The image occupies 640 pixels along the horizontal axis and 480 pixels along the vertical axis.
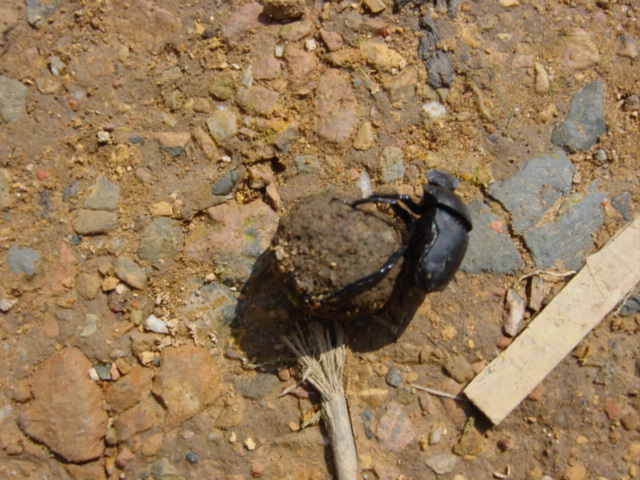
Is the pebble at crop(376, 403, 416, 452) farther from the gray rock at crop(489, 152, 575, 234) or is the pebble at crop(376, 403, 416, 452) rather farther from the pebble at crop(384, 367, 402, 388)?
the gray rock at crop(489, 152, 575, 234)

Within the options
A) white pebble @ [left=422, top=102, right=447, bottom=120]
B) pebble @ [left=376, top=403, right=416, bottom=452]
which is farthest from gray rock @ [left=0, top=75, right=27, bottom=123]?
pebble @ [left=376, top=403, right=416, bottom=452]

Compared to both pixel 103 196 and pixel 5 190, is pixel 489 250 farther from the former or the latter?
pixel 5 190

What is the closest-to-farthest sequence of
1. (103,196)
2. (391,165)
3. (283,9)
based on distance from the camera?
1. (103,196)
2. (391,165)
3. (283,9)

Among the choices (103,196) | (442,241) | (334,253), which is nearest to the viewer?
(334,253)

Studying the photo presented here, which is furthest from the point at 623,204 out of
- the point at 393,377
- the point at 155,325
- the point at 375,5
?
the point at 155,325

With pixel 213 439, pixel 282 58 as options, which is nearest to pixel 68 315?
pixel 213 439
